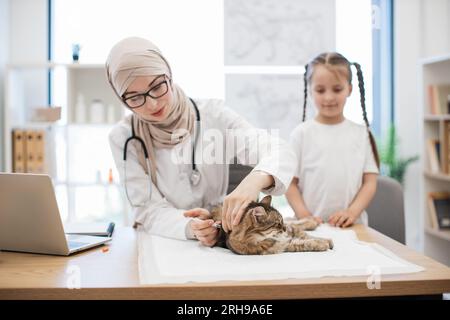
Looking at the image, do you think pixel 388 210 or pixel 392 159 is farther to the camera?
pixel 392 159

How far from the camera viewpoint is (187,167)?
146cm

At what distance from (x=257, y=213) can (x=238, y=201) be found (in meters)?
0.05

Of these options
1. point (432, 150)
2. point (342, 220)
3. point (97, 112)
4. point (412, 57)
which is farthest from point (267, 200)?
point (412, 57)

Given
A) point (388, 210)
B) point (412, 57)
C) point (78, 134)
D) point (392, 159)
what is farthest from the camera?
point (412, 57)

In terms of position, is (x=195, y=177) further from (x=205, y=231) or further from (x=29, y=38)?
(x=29, y=38)

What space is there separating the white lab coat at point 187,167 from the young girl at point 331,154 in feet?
1.30

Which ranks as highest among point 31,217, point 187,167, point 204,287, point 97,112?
point 97,112

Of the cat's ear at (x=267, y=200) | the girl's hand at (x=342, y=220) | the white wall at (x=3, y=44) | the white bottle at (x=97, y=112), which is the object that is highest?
the white wall at (x=3, y=44)

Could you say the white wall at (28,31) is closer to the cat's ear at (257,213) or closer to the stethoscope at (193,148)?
the stethoscope at (193,148)

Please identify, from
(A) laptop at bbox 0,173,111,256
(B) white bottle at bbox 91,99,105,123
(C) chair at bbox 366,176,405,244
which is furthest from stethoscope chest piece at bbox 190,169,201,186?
(B) white bottle at bbox 91,99,105,123

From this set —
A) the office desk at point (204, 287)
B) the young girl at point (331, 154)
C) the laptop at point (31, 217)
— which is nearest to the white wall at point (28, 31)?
the young girl at point (331, 154)

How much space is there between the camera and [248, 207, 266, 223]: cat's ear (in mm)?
1047

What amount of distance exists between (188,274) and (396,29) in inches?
148

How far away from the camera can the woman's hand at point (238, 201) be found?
104 cm
